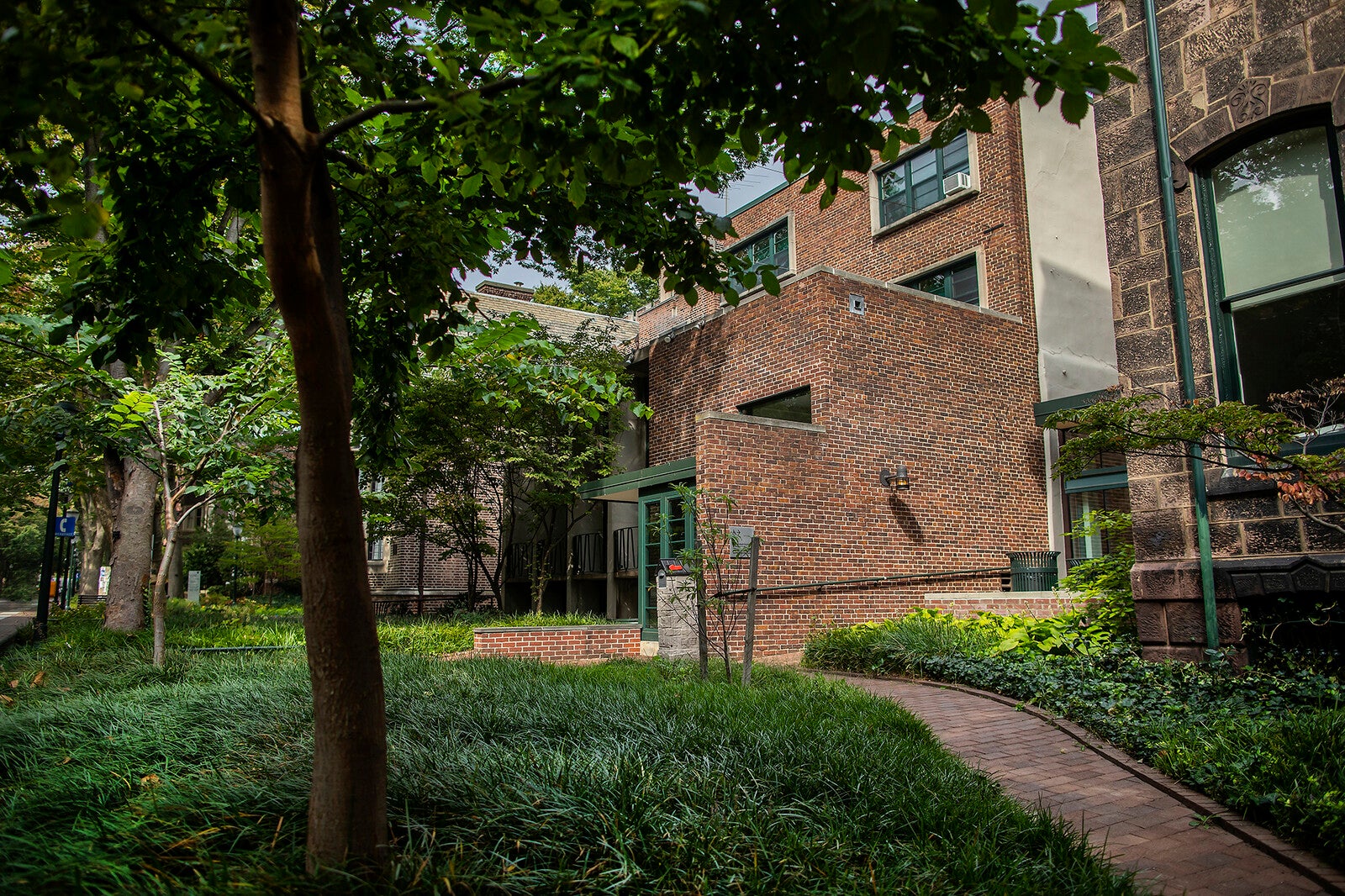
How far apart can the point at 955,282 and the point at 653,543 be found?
8360 mm

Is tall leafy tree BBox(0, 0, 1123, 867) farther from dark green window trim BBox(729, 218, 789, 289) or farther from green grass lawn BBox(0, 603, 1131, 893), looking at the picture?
dark green window trim BBox(729, 218, 789, 289)

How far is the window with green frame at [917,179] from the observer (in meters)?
17.3

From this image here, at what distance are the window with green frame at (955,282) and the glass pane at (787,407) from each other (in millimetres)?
4307

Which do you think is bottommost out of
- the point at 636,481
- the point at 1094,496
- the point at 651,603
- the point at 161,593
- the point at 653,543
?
the point at 651,603

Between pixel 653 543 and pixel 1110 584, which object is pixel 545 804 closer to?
pixel 1110 584

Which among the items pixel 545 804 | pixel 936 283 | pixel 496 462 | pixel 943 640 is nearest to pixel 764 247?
pixel 936 283

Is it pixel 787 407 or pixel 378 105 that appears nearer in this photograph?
pixel 378 105

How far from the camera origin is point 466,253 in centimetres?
426

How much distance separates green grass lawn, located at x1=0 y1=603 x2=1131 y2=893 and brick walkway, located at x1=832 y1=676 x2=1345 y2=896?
18.4 inches

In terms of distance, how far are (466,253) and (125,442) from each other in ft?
20.9

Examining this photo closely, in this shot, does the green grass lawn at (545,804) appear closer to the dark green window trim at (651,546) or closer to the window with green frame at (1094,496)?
the dark green window trim at (651,546)

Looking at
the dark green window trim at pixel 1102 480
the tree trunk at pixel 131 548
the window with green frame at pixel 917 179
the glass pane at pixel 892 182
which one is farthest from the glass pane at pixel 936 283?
the tree trunk at pixel 131 548

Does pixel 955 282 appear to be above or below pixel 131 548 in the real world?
above

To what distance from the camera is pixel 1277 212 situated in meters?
6.81
